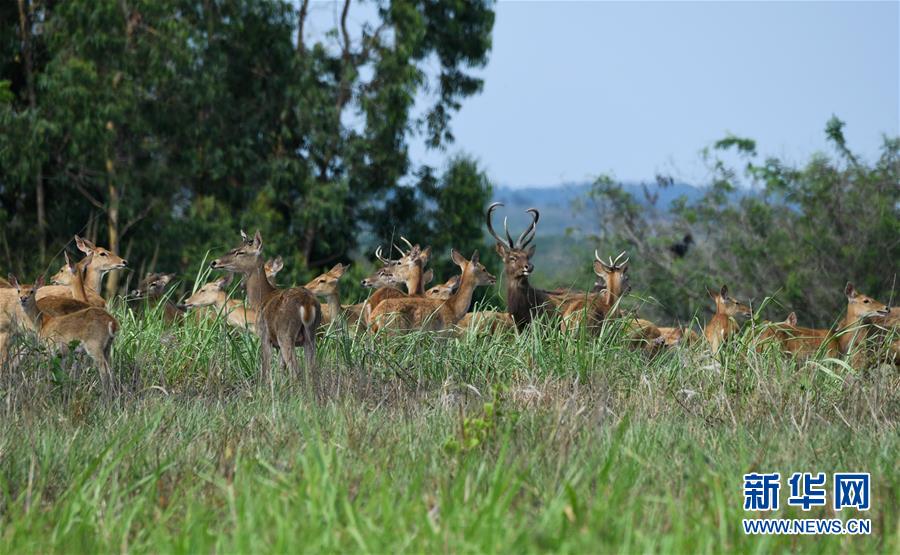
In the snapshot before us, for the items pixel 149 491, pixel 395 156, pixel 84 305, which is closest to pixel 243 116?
pixel 395 156

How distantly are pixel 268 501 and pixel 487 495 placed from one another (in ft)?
2.34

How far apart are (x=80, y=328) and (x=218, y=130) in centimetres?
1984

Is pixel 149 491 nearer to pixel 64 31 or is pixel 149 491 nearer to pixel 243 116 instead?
pixel 64 31

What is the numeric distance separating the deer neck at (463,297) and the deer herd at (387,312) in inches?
0.4

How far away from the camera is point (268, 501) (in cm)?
422

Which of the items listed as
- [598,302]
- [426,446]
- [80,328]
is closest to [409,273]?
[598,302]

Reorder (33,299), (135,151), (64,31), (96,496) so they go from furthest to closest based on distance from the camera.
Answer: (135,151), (64,31), (33,299), (96,496)

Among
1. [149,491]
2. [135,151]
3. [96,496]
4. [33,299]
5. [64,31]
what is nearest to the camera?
[96,496]

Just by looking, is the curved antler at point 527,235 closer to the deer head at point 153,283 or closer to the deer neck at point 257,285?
the deer neck at point 257,285

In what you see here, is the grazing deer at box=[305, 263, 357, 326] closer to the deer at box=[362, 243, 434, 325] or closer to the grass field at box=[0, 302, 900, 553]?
the deer at box=[362, 243, 434, 325]

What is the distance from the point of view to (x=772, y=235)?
2477cm

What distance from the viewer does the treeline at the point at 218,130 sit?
24.4 metres

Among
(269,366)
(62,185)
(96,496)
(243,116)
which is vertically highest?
(243,116)

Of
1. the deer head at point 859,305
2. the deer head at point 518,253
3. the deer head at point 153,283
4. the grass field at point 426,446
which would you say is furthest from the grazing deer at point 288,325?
the deer head at point 859,305
